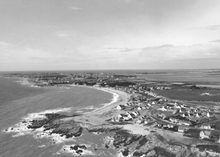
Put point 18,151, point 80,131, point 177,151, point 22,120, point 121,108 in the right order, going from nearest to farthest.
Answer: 1. point 177,151
2. point 18,151
3. point 80,131
4. point 22,120
5. point 121,108

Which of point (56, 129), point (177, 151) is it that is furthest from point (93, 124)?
point (177, 151)

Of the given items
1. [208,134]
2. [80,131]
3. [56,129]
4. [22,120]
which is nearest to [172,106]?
[208,134]

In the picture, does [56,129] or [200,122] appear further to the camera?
[200,122]

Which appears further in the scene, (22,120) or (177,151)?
(22,120)

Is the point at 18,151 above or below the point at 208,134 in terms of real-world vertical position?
below

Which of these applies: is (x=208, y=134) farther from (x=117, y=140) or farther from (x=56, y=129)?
(x=56, y=129)

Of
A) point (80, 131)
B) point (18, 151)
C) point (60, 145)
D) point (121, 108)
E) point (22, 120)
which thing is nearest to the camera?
point (18, 151)

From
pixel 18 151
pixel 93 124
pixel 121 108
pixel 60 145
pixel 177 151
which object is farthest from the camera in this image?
pixel 121 108

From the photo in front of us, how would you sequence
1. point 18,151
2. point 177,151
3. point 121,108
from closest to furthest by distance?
1. point 177,151
2. point 18,151
3. point 121,108

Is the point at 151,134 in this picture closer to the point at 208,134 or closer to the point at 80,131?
the point at 208,134
